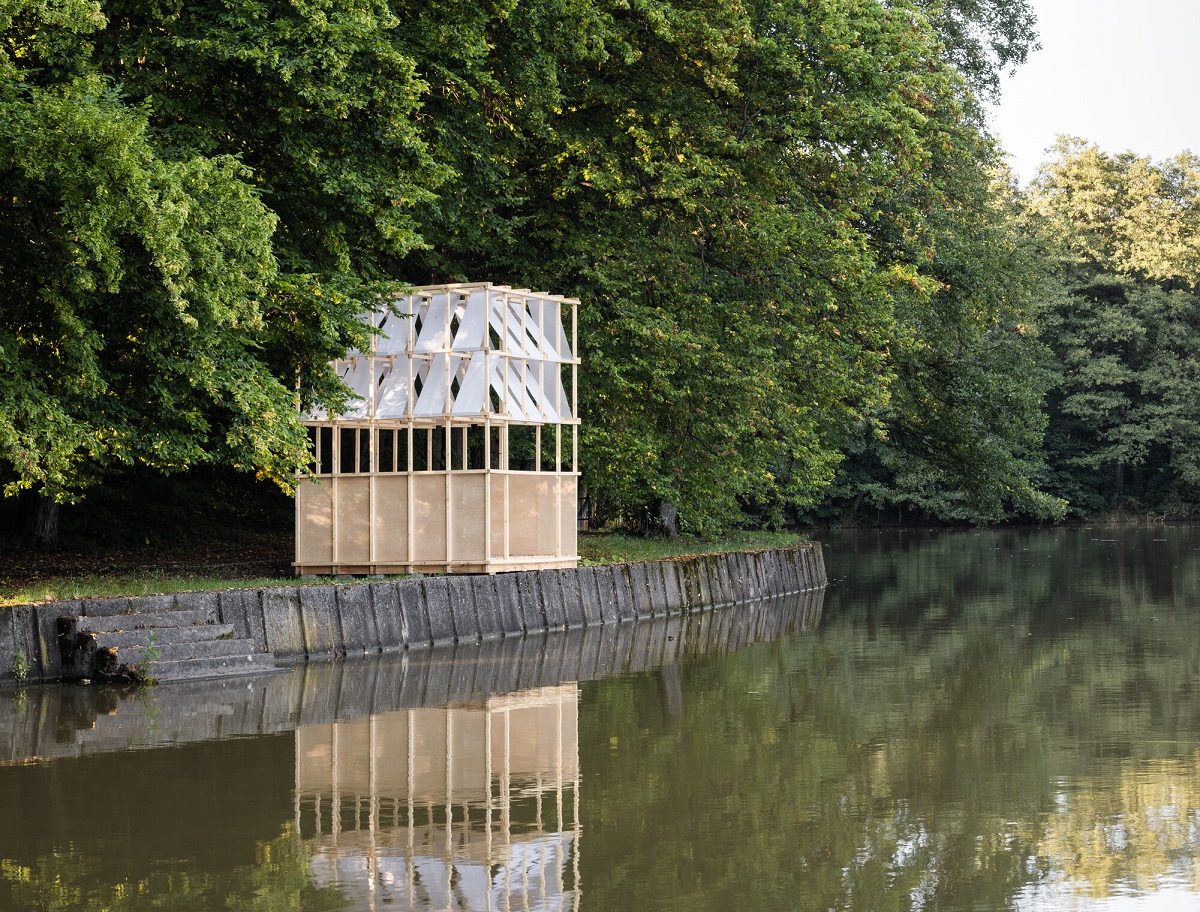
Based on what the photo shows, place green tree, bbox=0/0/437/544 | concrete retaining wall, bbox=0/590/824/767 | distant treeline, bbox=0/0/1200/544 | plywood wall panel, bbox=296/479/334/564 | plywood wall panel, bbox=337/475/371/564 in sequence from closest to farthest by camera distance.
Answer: concrete retaining wall, bbox=0/590/824/767 < green tree, bbox=0/0/437/544 < distant treeline, bbox=0/0/1200/544 < plywood wall panel, bbox=337/475/371/564 < plywood wall panel, bbox=296/479/334/564

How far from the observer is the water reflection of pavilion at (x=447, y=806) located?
9141 millimetres

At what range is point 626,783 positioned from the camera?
1236 cm

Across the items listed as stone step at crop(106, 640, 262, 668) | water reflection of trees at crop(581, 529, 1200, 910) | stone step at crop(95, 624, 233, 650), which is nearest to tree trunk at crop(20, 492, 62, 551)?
stone step at crop(95, 624, 233, 650)

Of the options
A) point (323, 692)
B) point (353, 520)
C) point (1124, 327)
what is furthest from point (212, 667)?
point (1124, 327)

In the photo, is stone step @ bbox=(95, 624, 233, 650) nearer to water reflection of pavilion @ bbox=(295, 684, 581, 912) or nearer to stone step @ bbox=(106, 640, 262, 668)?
stone step @ bbox=(106, 640, 262, 668)

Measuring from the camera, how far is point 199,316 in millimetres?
18219

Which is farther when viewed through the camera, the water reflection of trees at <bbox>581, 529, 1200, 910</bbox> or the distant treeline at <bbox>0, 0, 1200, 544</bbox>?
the distant treeline at <bbox>0, 0, 1200, 544</bbox>

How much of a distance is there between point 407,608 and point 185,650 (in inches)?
156

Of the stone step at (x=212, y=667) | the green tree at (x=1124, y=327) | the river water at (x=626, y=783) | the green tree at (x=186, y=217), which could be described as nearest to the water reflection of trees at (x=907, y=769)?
the river water at (x=626, y=783)

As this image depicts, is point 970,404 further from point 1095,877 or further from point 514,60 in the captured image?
point 1095,877

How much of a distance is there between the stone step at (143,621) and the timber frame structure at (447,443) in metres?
5.23

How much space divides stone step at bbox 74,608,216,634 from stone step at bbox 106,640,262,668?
0.90 feet

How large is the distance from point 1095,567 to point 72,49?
30.0 meters

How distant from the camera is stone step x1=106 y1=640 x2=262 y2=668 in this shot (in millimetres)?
17828
